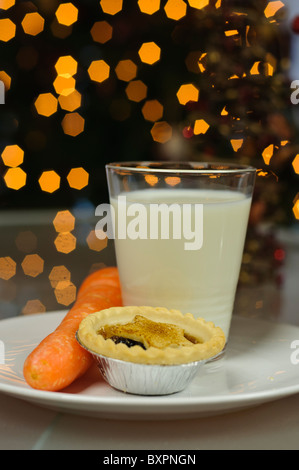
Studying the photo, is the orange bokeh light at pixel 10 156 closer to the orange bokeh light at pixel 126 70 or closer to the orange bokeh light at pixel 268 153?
the orange bokeh light at pixel 126 70

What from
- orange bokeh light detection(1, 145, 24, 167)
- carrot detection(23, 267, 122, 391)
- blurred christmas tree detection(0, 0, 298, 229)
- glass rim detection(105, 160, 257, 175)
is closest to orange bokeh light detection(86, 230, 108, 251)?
blurred christmas tree detection(0, 0, 298, 229)

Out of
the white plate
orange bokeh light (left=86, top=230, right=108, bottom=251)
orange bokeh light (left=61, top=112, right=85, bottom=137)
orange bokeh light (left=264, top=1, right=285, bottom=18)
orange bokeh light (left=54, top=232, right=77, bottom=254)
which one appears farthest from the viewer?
orange bokeh light (left=61, top=112, right=85, bottom=137)

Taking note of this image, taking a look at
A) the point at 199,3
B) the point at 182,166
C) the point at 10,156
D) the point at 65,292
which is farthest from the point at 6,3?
the point at 182,166

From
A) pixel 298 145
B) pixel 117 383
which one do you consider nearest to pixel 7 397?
pixel 117 383

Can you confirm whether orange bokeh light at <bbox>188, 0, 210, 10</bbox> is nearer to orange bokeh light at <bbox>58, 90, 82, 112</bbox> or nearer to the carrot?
the carrot

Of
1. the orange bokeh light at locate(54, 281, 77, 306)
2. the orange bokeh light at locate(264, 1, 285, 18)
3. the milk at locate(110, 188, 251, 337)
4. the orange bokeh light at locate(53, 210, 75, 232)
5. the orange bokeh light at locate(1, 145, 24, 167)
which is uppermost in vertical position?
the orange bokeh light at locate(264, 1, 285, 18)

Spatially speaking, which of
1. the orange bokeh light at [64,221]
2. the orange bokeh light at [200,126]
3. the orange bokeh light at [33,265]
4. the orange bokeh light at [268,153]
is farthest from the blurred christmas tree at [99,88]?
the orange bokeh light at [33,265]

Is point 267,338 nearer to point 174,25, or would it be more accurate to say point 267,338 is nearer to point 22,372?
point 22,372

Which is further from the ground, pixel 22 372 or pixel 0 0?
pixel 0 0
